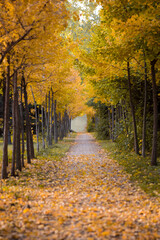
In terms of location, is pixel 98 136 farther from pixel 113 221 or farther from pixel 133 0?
pixel 113 221

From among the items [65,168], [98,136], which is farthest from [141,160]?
[98,136]

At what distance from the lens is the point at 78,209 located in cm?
501

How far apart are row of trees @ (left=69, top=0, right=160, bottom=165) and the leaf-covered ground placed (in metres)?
3.64

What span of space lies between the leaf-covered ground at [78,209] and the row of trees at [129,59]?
3.64m

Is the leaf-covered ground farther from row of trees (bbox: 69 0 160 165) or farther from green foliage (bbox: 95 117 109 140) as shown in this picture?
green foliage (bbox: 95 117 109 140)

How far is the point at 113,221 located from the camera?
13.9ft

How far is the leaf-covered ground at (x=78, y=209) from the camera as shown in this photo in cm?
377

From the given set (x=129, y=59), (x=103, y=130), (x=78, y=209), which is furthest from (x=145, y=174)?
(x=103, y=130)

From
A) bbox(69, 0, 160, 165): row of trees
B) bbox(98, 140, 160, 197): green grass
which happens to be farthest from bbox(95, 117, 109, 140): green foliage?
bbox(98, 140, 160, 197): green grass

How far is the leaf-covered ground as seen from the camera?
3.77 meters

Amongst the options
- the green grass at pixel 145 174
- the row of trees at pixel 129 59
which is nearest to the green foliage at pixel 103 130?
the row of trees at pixel 129 59

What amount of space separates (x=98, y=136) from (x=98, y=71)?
54.5 ft

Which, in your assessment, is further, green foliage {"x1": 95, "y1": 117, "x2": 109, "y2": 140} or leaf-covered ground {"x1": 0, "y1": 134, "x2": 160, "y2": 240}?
green foliage {"x1": 95, "y1": 117, "x2": 109, "y2": 140}

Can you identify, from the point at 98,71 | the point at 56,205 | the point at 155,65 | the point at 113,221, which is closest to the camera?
the point at 113,221
